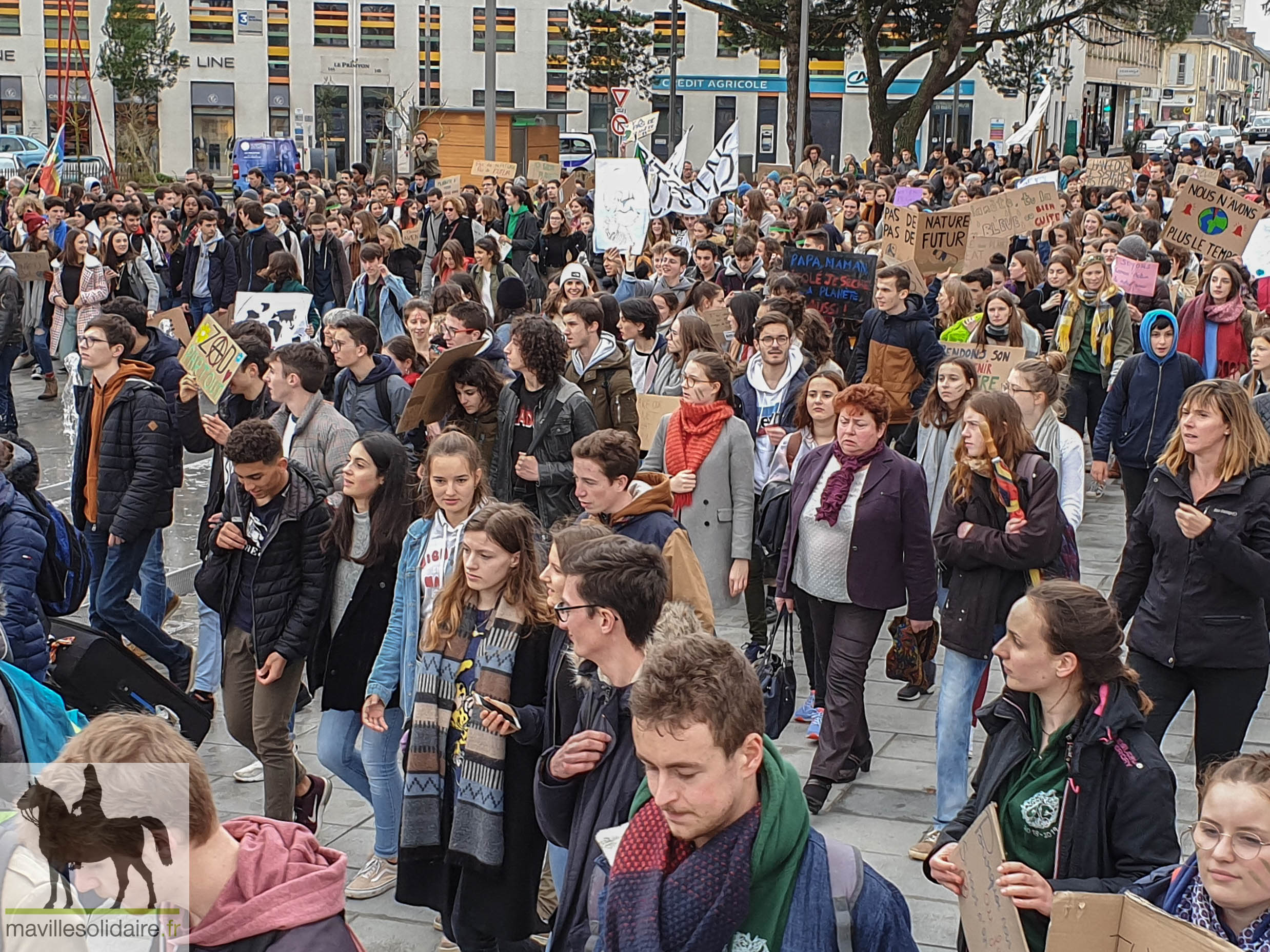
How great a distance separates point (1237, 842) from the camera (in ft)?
10.0

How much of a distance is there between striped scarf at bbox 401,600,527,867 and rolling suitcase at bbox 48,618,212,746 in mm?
1379

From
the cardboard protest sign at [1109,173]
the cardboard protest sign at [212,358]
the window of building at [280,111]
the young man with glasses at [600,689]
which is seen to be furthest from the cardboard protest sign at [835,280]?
the window of building at [280,111]

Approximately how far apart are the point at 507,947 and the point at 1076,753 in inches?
76.6

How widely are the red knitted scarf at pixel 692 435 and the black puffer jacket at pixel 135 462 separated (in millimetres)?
2388

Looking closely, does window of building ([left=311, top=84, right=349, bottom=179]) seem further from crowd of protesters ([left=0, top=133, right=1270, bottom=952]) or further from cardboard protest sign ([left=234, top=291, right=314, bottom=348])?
crowd of protesters ([left=0, top=133, right=1270, bottom=952])

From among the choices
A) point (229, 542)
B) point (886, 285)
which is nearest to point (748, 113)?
point (886, 285)

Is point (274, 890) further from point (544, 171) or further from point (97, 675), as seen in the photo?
point (544, 171)

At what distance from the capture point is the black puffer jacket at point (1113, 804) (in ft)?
11.8

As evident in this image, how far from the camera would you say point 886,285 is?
9.30 metres

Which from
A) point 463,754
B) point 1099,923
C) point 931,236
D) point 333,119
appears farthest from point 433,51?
point 1099,923

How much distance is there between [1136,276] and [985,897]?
8.71 m

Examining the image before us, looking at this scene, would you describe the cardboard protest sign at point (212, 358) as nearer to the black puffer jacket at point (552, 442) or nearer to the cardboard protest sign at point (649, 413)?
the black puffer jacket at point (552, 442)

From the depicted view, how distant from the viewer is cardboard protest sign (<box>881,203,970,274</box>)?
12812mm

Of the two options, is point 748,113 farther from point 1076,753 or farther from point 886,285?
point 1076,753
